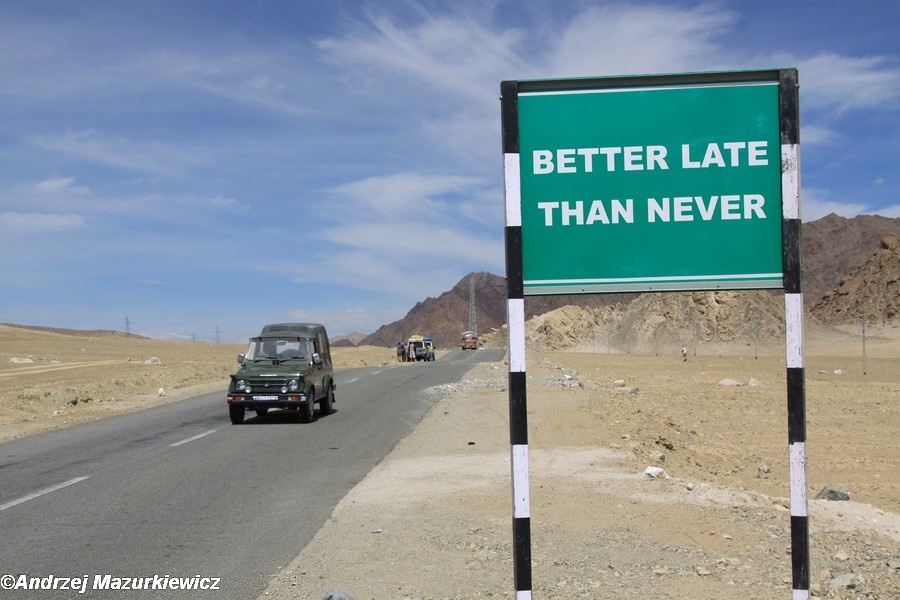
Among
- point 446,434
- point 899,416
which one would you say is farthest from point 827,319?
point 446,434

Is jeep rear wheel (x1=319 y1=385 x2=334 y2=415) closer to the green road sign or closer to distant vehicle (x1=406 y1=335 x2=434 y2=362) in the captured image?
the green road sign

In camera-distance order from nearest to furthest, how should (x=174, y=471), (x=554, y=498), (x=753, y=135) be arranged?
(x=753, y=135)
(x=554, y=498)
(x=174, y=471)

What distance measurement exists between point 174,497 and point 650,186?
7450mm

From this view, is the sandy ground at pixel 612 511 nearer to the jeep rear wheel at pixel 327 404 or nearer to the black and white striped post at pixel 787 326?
the black and white striped post at pixel 787 326

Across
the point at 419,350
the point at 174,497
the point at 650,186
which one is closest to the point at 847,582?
the point at 650,186

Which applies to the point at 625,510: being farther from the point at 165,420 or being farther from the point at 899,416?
the point at 899,416

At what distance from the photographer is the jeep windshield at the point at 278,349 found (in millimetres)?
18719

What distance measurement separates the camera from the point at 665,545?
270 inches

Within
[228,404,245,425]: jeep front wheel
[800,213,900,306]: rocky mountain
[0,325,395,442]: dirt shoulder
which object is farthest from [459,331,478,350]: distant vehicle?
[228,404,245,425]: jeep front wheel

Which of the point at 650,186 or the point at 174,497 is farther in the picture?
the point at 174,497

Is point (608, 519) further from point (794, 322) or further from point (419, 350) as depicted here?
point (419, 350)

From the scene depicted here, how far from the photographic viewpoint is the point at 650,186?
4.27 metres

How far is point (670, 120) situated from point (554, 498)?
553 centimetres

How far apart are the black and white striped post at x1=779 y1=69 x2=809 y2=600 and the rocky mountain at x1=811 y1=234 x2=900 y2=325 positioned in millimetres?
102091
